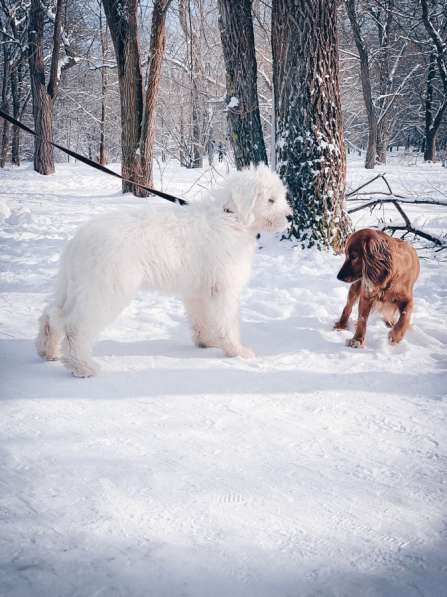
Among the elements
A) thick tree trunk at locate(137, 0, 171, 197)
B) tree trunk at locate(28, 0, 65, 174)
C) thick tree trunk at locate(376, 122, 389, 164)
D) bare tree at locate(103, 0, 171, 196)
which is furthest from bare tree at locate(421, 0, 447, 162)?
tree trunk at locate(28, 0, 65, 174)

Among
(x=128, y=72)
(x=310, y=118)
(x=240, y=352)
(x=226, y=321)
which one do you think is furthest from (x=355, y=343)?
(x=128, y=72)

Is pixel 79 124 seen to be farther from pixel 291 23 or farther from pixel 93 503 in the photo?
pixel 93 503

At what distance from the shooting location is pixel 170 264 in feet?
11.4

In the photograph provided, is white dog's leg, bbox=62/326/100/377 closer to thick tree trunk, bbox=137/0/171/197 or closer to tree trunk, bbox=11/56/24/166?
thick tree trunk, bbox=137/0/171/197

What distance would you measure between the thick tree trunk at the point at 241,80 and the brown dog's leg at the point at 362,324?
14.1 feet

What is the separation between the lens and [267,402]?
300cm

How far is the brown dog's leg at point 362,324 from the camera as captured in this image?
157 inches

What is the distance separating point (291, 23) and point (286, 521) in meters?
6.48

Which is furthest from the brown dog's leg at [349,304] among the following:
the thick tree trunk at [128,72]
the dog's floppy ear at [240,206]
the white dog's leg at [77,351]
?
the thick tree trunk at [128,72]

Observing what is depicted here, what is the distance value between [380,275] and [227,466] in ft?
7.64

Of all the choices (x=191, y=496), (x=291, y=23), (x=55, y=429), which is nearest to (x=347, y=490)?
(x=191, y=496)

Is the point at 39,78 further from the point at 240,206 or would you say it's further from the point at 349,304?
the point at 349,304

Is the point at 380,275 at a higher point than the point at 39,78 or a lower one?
lower

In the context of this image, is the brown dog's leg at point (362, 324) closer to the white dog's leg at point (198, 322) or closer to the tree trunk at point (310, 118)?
the white dog's leg at point (198, 322)
